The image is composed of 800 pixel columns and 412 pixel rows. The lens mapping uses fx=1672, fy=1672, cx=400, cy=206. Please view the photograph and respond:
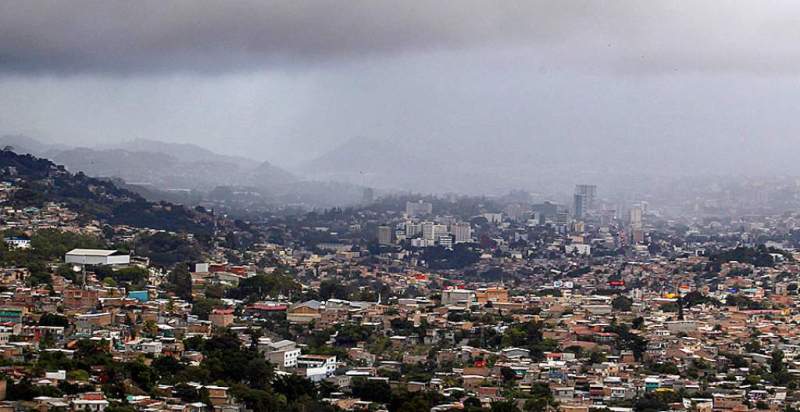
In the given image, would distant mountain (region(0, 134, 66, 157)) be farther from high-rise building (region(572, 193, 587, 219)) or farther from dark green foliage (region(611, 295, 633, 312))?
dark green foliage (region(611, 295, 633, 312))

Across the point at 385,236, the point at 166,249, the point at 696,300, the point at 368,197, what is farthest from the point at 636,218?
the point at 696,300

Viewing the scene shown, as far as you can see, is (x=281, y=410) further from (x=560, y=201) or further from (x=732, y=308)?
(x=560, y=201)

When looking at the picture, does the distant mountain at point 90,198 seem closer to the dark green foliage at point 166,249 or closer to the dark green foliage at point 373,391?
the dark green foliage at point 166,249

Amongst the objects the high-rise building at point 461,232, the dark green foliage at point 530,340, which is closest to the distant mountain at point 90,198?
the high-rise building at point 461,232

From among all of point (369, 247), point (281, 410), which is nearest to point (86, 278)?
point (281, 410)

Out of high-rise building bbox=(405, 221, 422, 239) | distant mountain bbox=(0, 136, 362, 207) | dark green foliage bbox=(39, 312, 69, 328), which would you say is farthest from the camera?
distant mountain bbox=(0, 136, 362, 207)

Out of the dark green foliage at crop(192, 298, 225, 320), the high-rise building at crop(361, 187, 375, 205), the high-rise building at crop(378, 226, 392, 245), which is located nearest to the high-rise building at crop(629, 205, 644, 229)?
the high-rise building at crop(378, 226, 392, 245)
